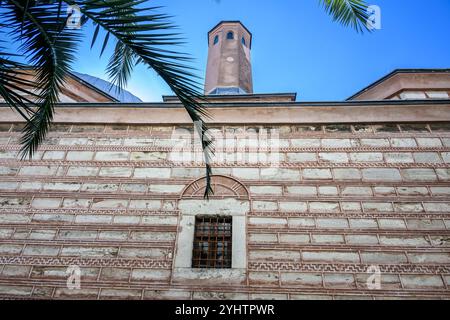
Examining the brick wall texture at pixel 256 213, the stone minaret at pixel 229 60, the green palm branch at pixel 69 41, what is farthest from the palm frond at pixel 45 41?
the stone minaret at pixel 229 60

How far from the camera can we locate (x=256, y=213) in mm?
4742

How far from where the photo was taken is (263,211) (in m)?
4.75

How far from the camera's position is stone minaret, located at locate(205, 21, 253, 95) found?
1388 centimetres

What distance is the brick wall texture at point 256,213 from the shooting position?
13.8ft

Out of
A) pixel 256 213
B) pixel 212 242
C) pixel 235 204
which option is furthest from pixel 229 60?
pixel 212 242

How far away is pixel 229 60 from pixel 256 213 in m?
11.7

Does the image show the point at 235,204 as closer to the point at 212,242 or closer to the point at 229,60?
the point at 212,242

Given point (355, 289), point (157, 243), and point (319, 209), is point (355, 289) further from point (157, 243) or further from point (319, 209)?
point (157, 243)

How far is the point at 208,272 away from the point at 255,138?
2.41 metres

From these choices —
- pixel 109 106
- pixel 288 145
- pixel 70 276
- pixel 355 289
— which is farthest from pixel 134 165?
pixel 355 289

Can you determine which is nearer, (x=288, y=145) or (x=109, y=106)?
(x=288, y=145)

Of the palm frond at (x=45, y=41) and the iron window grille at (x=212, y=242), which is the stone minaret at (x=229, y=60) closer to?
the iron window grille at (x=212, y=242)

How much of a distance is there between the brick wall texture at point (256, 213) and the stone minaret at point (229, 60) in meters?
8.06
